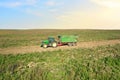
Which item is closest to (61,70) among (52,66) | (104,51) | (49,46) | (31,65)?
(52,66)

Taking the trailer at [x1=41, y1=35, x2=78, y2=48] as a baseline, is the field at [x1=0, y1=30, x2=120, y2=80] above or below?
below

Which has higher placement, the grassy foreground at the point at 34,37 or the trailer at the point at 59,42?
the trailer at the point at 59,42

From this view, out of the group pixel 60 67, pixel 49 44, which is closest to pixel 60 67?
pixel 60 67

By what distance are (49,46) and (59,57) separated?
1049 cm

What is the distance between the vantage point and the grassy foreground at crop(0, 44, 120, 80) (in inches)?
685

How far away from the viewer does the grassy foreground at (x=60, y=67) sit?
57.1ft

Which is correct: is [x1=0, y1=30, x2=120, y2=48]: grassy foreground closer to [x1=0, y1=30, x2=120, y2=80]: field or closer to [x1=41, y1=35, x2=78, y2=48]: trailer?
[x1=41, y1=35, x2=78, y2=48]: trailer

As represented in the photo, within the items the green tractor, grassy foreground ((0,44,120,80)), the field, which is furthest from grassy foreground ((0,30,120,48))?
the field

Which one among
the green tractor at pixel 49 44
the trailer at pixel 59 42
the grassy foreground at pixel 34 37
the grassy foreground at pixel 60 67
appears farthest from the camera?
the grassy foreground at pixel 34 37

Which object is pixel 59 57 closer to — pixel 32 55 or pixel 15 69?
pixel 32 55

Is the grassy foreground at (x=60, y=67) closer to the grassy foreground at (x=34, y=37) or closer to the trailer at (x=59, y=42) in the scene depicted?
the trailer at (x=59, y=42)

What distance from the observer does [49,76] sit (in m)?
17.3

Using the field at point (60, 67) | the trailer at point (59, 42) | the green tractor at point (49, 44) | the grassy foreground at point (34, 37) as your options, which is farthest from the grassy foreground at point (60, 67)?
the grassy foreground at point (34, 37)

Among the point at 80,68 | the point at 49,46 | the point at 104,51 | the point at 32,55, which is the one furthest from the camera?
the point at 49,46
